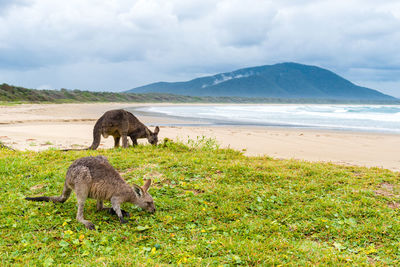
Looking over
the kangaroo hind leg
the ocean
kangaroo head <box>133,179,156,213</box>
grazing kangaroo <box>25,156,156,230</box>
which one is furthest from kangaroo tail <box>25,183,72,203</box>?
the ocean

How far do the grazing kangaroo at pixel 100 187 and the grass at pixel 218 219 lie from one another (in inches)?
8.5

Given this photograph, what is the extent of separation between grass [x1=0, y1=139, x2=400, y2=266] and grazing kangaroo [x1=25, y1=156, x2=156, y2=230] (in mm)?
216

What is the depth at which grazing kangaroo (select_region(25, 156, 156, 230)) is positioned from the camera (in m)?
5.29

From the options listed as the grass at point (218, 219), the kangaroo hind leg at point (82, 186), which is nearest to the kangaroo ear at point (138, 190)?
the grass at point (218, 219)

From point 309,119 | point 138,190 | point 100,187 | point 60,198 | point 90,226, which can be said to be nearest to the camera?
point 90,226

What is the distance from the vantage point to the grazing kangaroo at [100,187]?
17.4ft

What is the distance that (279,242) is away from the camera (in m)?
4.74

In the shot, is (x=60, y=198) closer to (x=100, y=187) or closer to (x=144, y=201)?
(x=100, y=187)

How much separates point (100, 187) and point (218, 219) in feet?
6.54

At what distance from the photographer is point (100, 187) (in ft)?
17.6

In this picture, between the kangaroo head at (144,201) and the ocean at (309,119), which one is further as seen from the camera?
the ocean at (309,119)

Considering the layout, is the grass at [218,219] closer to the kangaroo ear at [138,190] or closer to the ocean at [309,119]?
the kangaroo ear at [138,190]

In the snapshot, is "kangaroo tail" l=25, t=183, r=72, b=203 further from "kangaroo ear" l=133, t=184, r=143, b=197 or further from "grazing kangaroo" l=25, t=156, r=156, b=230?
"kangaroo ear" l=133, t=184, r=143, b=197

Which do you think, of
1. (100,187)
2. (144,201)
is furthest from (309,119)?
(100,187)
